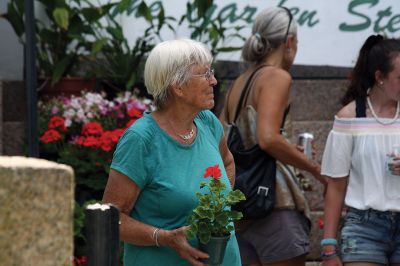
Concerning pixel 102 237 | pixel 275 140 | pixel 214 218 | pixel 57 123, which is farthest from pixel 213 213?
pixel 57 123

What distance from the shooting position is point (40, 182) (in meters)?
1.83

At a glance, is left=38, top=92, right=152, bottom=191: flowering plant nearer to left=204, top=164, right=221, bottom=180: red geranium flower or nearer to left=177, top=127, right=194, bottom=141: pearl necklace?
left=177, top=127, right=194, bottom=141: pearl necklace

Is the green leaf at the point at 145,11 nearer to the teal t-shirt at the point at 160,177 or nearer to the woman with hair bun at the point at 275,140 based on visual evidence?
the woman with hair bun at the point at 275,140

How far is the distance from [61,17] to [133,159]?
323cm

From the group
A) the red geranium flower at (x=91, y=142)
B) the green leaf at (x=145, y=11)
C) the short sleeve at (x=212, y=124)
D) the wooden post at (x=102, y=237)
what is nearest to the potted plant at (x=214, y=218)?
the short sleeve at (x=212, y=124)

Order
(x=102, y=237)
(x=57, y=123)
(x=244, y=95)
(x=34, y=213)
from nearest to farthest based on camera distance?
(x=34, y=213)
(x=102, y=237)
(x=244, y=95)
(x=57, y=123)

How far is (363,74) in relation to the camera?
15.1 feet

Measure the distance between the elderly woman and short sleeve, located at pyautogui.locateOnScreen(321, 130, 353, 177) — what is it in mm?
953

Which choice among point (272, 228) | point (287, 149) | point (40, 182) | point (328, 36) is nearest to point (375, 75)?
point (287, 149)

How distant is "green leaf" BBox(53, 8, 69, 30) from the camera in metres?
6.47

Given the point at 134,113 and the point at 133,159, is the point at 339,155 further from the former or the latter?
the point at 134,113

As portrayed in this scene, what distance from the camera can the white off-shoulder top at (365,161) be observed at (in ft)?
14.3

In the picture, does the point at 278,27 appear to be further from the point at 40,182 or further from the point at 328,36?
the point at 40,182

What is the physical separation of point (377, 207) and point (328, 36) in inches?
114
